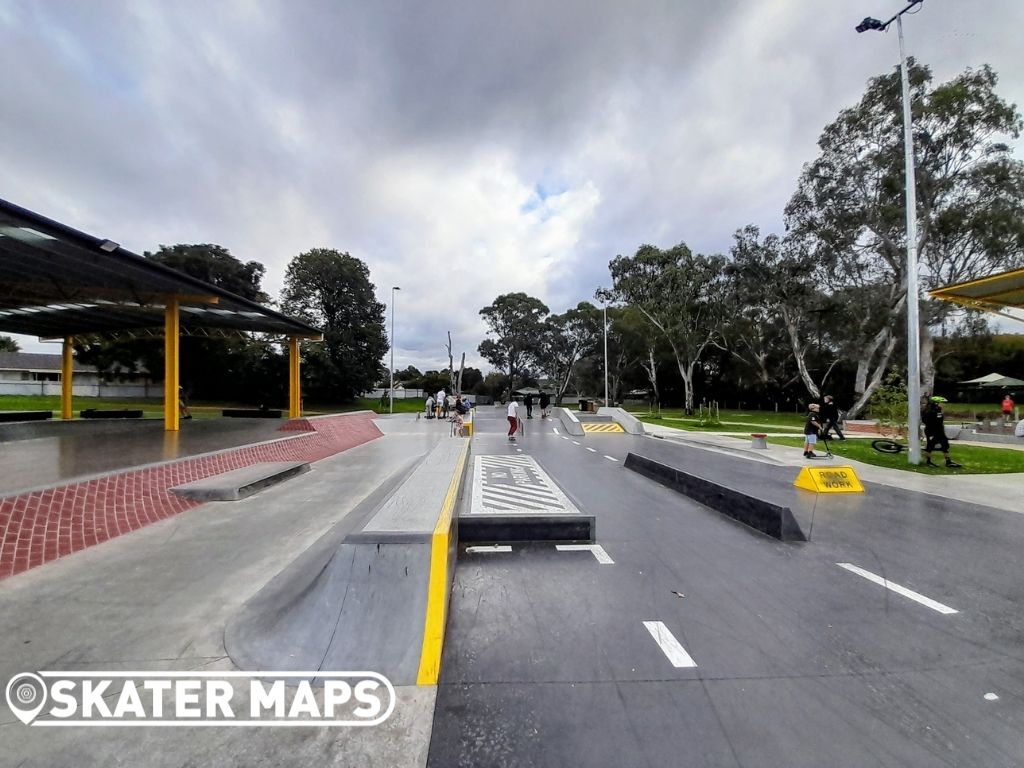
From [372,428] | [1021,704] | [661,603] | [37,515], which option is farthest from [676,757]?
[372,428]

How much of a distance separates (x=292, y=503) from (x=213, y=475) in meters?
2.43

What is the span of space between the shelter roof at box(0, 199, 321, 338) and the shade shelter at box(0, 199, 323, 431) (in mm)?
18

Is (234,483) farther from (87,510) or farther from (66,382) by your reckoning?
(66,382)

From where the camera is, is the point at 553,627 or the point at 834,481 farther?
the point at 834,481

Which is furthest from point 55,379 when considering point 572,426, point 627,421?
point 627,421

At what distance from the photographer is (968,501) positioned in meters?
8.16

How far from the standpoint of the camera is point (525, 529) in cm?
589

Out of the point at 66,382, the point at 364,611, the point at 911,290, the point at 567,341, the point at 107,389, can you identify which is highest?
the point at 567,341

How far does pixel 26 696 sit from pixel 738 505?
7.54 metres

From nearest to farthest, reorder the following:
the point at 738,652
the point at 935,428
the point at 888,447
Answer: the point at 738,652 → the point at 935,428 → the point at 888,447

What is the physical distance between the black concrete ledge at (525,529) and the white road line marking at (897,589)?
9.06 feet

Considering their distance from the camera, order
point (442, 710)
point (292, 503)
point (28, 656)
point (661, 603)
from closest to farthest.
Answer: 1. point (442, 710)
2. point (28, 656)
3. point (661, 603)
4. point (292, 503)

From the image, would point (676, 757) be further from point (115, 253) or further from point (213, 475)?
point (115, 253)

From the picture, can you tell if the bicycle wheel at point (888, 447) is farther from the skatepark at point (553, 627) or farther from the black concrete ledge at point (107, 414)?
the black concrete ledge at point (107, 414)
